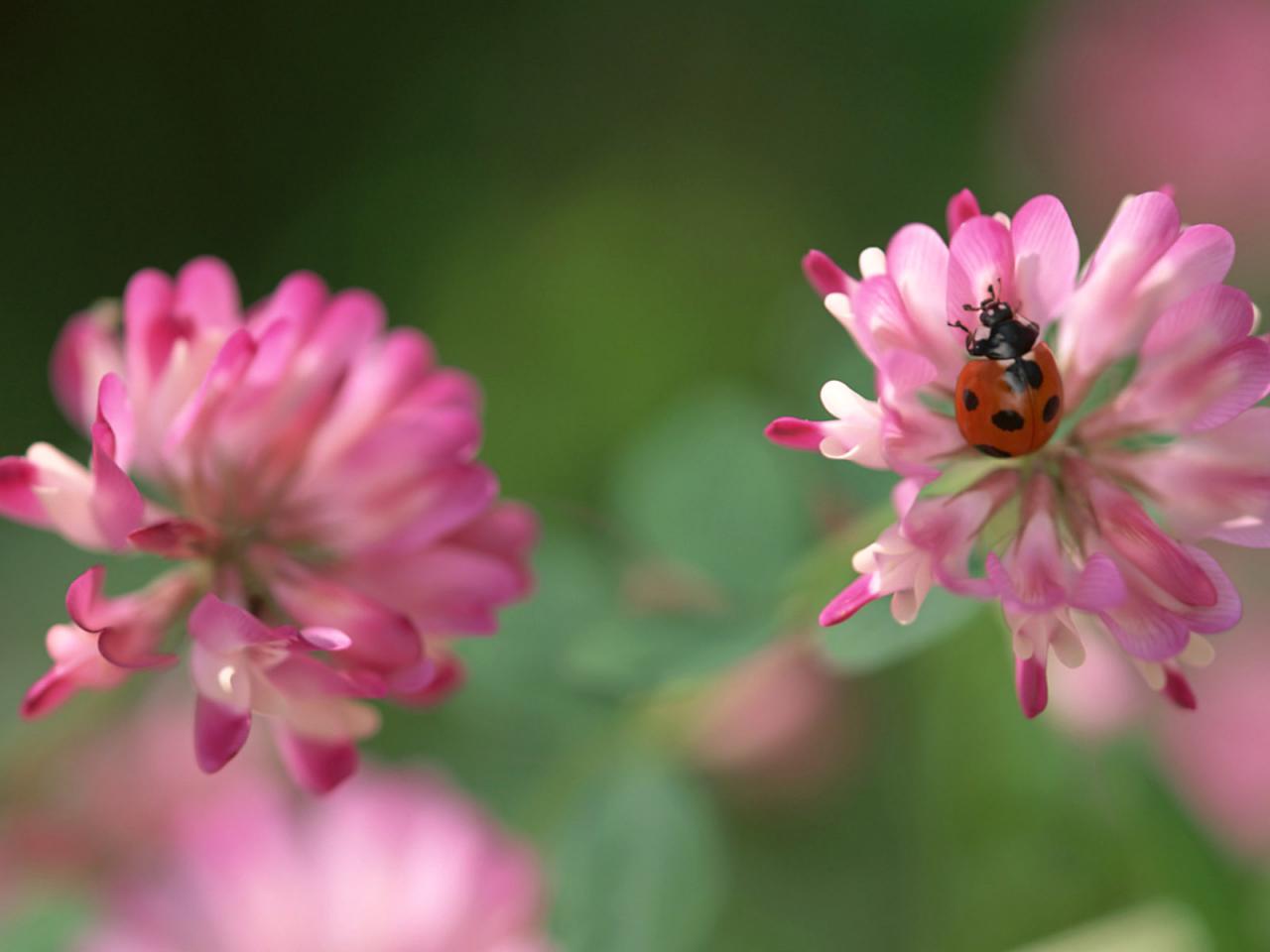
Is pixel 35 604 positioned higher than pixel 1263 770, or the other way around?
pixel 35 604

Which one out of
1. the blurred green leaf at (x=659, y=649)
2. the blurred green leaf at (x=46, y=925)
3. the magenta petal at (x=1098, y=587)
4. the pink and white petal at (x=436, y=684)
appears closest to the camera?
the magenta petal at (x=1098, y=587)

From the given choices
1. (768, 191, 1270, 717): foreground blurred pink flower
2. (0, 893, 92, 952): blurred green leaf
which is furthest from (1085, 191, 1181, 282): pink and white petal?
(0, 893, 92, 952): blurred green leaf

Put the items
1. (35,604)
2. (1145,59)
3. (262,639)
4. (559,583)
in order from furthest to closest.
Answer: (1145,59) → (35,604) → (559,583) → (262,639)

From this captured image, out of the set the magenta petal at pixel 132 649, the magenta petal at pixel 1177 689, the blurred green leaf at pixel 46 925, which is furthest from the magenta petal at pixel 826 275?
the blurred green leaf at pixel 46 925

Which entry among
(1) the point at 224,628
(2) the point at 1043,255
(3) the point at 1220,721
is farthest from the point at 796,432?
(3) the point at 1220,721

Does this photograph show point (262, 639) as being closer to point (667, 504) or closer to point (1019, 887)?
point (667, 504)

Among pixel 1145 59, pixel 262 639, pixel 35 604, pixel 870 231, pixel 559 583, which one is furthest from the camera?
pixel 1145 59

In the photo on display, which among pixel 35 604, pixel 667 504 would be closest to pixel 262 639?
pixel 667 504

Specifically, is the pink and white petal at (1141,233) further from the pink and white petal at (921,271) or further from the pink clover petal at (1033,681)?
the pink clover petal at (1033,681)

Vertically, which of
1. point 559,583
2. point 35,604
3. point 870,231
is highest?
point 870,231
